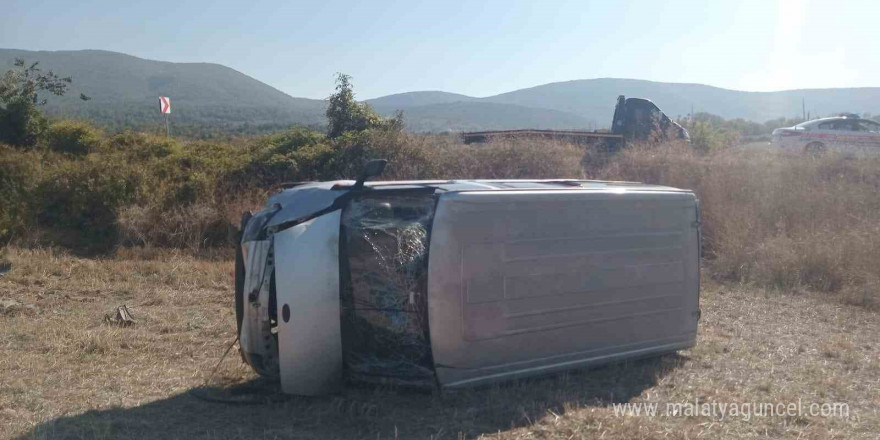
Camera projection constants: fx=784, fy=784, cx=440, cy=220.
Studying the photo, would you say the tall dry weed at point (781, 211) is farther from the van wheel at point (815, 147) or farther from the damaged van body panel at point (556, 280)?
the damaged van body panel at point (556, 280)

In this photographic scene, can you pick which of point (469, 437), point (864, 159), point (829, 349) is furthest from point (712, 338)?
point (864, 159)

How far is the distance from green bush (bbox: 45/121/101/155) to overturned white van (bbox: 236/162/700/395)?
42.9ft

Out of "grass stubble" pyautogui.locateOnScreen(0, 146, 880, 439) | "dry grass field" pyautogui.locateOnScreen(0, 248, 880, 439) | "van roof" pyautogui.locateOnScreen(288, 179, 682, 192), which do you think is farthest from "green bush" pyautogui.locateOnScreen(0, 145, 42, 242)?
"van roof" pyautogui.locateOnScreen(288, 179, 682, 192)

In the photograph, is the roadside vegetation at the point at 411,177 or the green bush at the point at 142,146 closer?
the roadside vegetation at the point at 411,177

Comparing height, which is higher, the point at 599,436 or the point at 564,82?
the point at 564,82

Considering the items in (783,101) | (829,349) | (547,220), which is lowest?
(829,349)

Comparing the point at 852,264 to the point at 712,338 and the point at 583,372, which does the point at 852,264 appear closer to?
the point at 712,338

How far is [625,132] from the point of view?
21.2 meters

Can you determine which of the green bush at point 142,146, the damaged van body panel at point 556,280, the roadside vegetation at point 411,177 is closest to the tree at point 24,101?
the roadside vegetation at point 411,177

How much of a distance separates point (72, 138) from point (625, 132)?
1377 cm

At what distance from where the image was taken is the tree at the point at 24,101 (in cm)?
1830

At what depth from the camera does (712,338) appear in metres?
7.32

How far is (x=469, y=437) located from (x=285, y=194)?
2.27m

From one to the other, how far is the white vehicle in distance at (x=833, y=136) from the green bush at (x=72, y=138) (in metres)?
18.4
